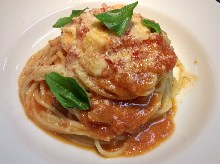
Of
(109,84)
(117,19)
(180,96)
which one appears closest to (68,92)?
(109,84)

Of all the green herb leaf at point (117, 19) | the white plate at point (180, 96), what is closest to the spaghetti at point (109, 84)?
the green herb leaf at point (117, 19)

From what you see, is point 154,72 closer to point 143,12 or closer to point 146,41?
point 146,41

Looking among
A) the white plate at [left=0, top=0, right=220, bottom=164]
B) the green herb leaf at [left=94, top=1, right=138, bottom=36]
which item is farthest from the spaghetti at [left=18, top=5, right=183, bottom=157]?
the white plate at [left=0, top=0, right=220, bottom=164]

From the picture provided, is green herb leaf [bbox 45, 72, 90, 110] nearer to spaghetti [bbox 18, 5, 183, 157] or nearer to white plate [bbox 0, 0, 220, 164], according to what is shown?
spaghetti [bbox 18, 5, 183, 157]

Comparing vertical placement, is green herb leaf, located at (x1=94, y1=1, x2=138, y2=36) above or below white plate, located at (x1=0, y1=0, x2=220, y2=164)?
above

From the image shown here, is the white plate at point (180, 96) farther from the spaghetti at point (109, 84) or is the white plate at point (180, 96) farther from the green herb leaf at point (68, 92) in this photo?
the green herb leaf at point (68, 92)

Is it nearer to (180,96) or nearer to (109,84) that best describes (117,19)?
(109,84)

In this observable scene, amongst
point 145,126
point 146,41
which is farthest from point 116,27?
point 145,126
